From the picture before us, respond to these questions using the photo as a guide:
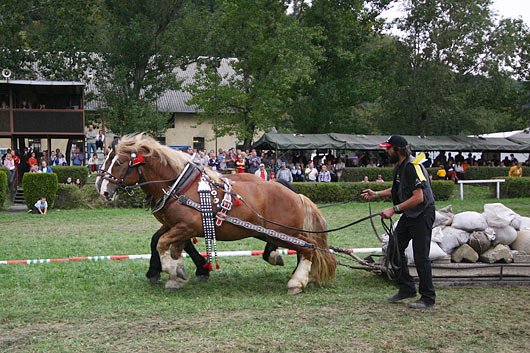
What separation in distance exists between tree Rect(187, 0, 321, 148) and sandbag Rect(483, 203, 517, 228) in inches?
873

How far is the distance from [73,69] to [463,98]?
73.3 feet

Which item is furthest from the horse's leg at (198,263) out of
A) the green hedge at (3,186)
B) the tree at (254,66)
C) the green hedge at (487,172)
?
the green hedge at (487,172)

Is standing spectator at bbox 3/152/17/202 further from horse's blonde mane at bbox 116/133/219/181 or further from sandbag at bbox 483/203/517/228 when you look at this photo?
sandbag at bbox 483/203/517/228

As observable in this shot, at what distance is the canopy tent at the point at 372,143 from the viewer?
28634mm

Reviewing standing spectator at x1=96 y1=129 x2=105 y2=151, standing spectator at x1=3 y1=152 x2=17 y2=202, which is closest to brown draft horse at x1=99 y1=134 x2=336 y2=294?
standing spectator at x1=3 y1=152 x2=17 y2=202

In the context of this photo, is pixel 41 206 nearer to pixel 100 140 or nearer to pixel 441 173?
pixel 100 140

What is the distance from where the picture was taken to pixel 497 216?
26.6 feet

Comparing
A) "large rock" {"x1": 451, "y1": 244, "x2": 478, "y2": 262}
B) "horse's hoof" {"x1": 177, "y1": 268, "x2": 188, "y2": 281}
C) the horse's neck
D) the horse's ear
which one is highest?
the horse's ear

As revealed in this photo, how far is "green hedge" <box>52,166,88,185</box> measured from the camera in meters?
22.4

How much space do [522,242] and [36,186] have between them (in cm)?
1568

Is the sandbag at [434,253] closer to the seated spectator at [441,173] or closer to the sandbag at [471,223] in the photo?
the sandbag at [471,223]

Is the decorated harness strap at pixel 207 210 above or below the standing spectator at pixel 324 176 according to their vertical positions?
above

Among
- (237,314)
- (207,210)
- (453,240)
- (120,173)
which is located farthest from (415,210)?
(120,173)

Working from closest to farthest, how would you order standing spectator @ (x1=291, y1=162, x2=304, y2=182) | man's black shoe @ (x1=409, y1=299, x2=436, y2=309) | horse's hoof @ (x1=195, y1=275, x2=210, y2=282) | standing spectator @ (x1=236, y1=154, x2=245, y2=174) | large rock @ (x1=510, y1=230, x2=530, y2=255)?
1. man's black shoe @ (x1=409, y1=299, x2=436, y2=309)
2. large rock @ (x1=510, y1=230, x2=530, y2=255)
3. horse's hoof @ (x1=195, y1=275, x2=210, y2=282)
4. standing spectator @ (x1=236, y1=154, x2=245, y2=174)
5. standing spectator @ (x1=291, y1=162, x2=304, y2=182)
